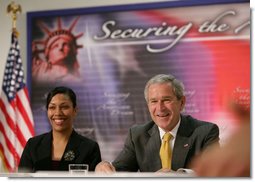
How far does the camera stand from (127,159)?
8.14ft

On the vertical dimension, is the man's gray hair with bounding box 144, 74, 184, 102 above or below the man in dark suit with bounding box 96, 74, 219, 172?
above

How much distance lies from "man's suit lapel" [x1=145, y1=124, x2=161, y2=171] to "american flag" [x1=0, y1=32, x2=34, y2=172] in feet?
2.65

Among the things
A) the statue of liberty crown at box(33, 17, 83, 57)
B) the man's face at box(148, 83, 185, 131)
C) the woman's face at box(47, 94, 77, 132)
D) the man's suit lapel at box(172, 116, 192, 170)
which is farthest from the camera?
the statue of liberty crown at box(33, 17, 83, 57)

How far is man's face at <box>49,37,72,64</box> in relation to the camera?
2.72 m

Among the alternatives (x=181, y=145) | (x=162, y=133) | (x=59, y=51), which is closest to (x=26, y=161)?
(x=59, y=51)

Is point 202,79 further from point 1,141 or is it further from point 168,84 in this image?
point 1,141

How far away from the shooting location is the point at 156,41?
8.63ft

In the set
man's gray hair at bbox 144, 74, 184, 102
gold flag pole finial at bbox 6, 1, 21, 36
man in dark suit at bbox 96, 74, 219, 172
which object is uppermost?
gold flag pole finial at bbox 6, 1, 21, 36

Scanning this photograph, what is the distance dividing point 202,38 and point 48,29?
1.04 m

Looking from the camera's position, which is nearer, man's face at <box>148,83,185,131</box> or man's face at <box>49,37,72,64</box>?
man's face at <box>148,83,185,131</box>

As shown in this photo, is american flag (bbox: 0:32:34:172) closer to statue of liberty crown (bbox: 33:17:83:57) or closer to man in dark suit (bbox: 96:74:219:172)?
statue of liberty crown (bbox: 33:17:83:57)

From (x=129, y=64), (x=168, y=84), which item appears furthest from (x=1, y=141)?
(x=168, y=84)

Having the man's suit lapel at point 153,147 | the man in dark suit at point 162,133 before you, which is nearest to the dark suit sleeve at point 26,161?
the man in dark suit at point 162,133

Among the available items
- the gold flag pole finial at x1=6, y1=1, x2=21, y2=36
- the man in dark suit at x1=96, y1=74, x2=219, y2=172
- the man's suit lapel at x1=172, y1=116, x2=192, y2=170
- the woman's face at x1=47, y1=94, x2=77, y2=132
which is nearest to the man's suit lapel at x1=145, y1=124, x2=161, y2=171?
the man in dark suit at x1=96, y1=74, x2=219, y2=172
